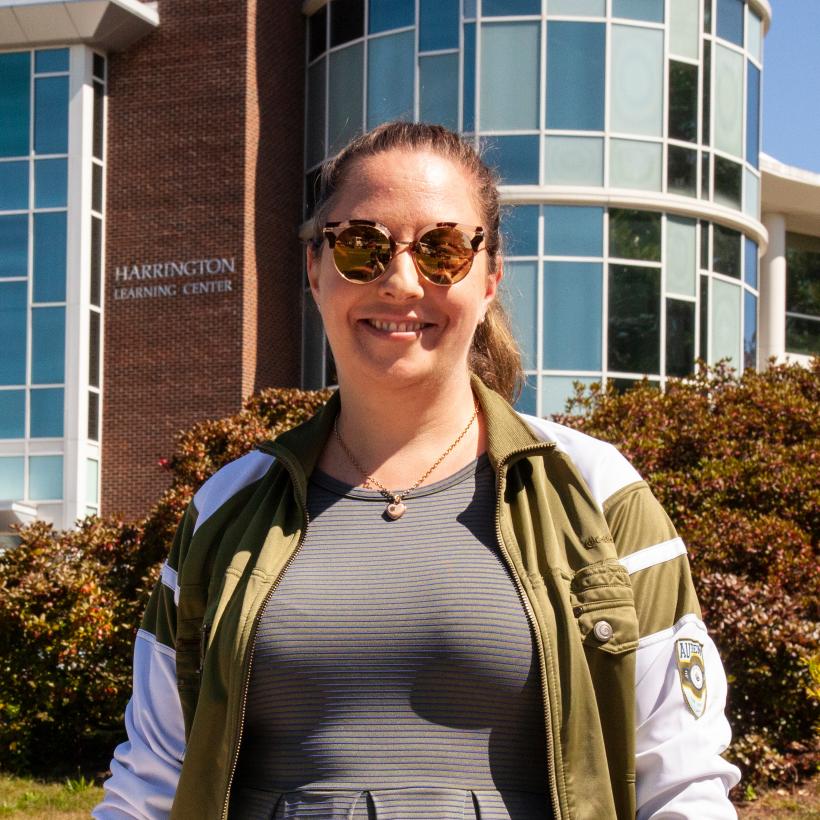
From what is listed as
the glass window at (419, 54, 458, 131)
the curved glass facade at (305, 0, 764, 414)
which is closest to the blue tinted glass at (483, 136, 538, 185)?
the curved glass facade at (305, 0, 764, 414)

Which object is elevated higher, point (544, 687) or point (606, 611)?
point (606, 611)

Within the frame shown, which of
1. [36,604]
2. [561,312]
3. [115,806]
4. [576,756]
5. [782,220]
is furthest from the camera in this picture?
[782,220]

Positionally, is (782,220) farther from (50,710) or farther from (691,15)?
(50,710)

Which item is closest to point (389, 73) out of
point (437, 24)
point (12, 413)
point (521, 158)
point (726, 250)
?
point (437, 24)

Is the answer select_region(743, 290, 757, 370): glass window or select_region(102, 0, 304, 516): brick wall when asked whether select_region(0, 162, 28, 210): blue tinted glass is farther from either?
select_region(743, 290, 757, 370): glass window

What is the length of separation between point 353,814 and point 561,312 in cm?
1694

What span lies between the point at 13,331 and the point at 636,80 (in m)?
10.4

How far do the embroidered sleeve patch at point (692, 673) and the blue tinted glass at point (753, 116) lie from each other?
63.9 ft

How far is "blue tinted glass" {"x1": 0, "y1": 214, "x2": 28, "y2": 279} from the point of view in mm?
20812

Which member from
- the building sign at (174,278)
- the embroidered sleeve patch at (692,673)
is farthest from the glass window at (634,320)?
the embroidered sleeve patch at (692,673)

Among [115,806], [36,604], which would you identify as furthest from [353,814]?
[36,604]

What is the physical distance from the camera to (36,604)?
9.23 metres

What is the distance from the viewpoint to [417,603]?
2.19m

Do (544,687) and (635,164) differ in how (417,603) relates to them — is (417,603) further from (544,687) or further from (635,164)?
(635,164)
